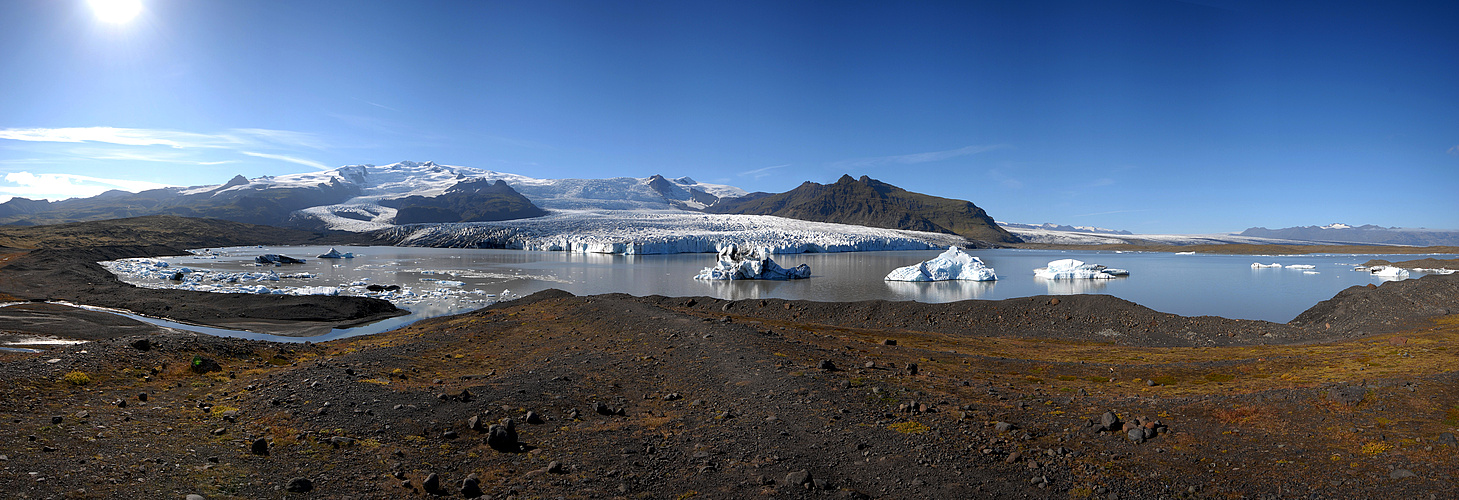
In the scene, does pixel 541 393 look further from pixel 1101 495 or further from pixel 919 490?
pixel 1101 495

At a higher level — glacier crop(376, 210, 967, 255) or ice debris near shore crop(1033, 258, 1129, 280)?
glacier crop(376, 210, 967, 255)

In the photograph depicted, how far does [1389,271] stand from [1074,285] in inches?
1350

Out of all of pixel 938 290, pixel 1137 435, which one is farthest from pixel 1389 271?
pixel 1137 435

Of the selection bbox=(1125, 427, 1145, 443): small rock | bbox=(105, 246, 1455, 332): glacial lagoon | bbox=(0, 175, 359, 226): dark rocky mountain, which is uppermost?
bbox=(0, 175, 359, 226): dark rocky mountain

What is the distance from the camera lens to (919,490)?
5.90m

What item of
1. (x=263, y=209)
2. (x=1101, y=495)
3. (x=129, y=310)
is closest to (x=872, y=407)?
(x=1101, y=495)

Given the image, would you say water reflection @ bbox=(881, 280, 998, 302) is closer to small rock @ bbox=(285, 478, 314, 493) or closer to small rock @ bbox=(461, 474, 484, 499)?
small rock @ bbox=(461, 474, 484, 499)

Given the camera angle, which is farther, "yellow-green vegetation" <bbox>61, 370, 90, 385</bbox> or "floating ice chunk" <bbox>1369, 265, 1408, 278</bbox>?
"floating ice chunk" <bbox>1369, 265, 1408, 278</bbox>

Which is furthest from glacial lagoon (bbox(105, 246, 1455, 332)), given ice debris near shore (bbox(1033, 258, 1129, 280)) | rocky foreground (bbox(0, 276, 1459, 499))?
rocky foreground (bbox(0, 276, 1459, 499))

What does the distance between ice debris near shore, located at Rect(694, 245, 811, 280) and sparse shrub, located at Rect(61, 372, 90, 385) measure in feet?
110

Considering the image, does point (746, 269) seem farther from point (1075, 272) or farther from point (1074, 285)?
point (1075, 272)

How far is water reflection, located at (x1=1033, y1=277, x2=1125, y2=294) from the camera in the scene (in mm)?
36344

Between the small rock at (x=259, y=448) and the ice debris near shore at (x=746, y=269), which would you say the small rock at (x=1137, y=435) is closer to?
the small rock at (x=259, y=448)

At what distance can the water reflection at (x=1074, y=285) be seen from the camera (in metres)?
36.3
